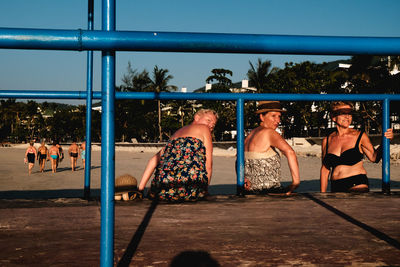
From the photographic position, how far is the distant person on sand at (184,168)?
230 centimetres

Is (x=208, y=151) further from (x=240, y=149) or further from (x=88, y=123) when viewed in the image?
(x=88, y=123)

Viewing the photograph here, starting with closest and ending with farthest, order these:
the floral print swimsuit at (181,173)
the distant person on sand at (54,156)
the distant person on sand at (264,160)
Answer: the floral print swimsuit at (181,173)
the distant person on sand at (264,160)
the distant person on sand at (54,156)

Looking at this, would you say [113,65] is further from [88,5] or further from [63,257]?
[88,5]

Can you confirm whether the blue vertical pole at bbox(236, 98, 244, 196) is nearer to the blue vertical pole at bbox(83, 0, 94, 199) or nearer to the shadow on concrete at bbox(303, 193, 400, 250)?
the shadow on concrete at bbox(303, 193, 400, 250)

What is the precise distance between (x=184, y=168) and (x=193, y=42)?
1.65m

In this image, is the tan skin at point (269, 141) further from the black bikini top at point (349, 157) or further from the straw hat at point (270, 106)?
the black bikini top at point (349, 157)

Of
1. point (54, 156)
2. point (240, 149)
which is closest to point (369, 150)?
point (240, 149)

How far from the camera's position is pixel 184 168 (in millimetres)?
2488

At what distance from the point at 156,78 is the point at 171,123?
6394 millimetres

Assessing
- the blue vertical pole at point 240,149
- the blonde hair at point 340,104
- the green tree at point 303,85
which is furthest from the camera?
the green tree at point 303,85

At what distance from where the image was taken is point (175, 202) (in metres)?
2.22

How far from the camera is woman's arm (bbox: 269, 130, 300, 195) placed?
8.23ft

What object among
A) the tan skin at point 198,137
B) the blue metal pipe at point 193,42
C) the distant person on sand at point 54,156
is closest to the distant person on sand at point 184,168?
the tan skin at point 198,137

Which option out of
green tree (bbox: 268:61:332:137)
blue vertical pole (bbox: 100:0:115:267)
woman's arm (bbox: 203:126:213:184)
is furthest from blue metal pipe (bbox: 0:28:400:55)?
green tree (bbox: 268:61:332:137)
